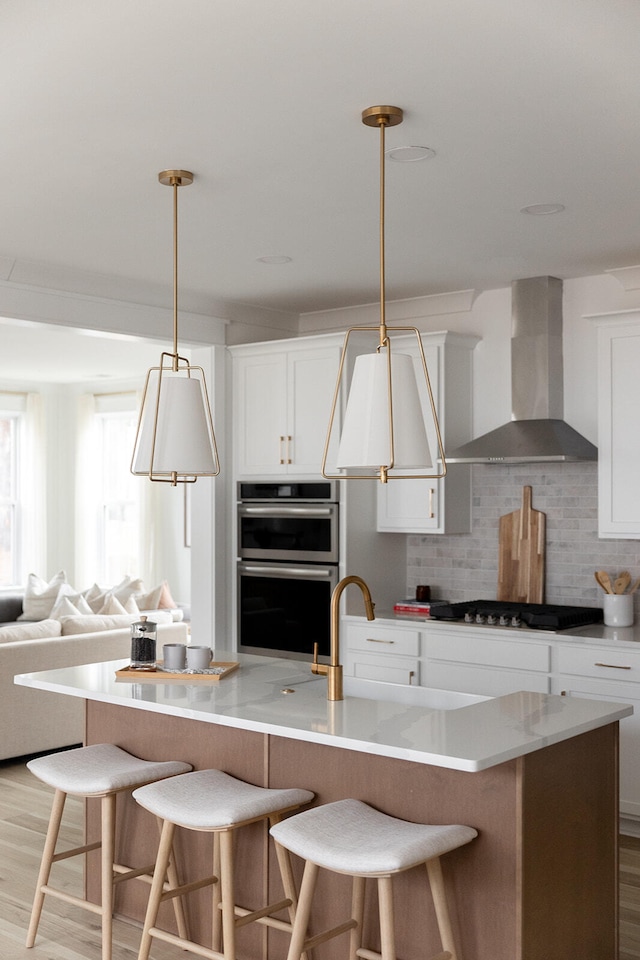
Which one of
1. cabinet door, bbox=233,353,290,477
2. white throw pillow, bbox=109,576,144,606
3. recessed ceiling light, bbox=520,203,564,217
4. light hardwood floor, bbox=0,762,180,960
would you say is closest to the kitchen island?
light hardwood floor, bbox=0,762,180,960

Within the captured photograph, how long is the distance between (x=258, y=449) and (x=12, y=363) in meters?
3.73

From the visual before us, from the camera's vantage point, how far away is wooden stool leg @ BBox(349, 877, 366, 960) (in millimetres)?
2850

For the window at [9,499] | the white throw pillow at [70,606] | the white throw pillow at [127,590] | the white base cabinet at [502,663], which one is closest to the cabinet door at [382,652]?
the white base cabinet at [502,663]

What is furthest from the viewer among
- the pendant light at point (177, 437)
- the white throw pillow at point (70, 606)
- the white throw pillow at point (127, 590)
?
the white throw pillow at point (127, 590)

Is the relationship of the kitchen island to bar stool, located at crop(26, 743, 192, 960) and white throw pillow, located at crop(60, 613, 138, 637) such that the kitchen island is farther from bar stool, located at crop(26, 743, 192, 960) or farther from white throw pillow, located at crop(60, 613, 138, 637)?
white throw pillow, located at crop(60, 613, 138, 637)

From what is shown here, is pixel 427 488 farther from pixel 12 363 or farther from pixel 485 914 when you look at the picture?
pixel 12 363

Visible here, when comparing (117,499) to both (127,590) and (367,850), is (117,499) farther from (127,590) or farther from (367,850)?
(367,850)

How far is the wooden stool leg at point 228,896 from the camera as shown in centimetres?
276

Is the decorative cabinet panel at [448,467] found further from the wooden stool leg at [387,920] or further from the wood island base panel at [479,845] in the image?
the wooden stool leg at [387,920]

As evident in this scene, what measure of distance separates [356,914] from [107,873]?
0.83 m

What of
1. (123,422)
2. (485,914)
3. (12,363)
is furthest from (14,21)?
(123,422)

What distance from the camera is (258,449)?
19.4 ft

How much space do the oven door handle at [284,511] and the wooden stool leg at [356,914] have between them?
285 centimetres

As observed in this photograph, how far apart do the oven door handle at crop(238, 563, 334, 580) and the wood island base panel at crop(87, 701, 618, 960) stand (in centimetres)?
222
